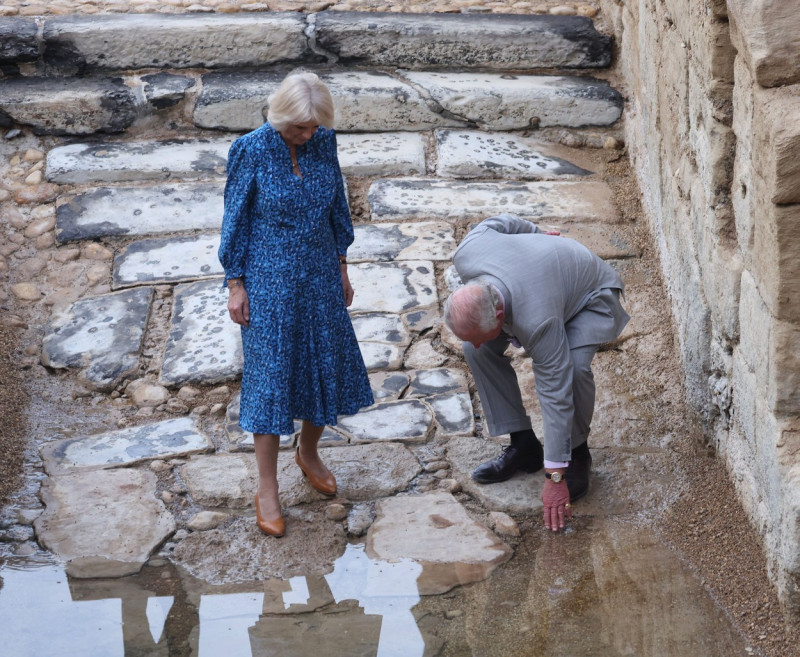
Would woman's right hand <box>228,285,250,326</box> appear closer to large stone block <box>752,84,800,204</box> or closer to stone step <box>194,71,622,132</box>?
large stone block <box>752,84,800,204</box>

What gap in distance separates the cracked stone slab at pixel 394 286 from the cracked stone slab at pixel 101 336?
0.97 metres

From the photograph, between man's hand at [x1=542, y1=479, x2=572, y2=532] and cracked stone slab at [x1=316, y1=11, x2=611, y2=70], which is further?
cracked stone slab at [x1=316, y1=11, x2=611, y2=70]

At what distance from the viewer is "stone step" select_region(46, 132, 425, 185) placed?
17.5ft

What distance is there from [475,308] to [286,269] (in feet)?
2.08

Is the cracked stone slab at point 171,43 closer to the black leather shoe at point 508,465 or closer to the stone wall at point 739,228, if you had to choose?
the stone wall at point 739,228

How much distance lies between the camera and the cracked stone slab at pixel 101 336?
422 centimetres

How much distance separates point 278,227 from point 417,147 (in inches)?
98.5

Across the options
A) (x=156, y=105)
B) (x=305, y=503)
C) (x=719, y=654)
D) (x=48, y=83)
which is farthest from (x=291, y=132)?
(x=48, y=83)

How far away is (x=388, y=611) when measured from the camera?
292cm

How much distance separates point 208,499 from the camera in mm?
3479

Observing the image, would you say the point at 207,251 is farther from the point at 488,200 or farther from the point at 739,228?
the point at 739,228

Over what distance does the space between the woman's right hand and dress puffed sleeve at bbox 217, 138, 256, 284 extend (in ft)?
0.16

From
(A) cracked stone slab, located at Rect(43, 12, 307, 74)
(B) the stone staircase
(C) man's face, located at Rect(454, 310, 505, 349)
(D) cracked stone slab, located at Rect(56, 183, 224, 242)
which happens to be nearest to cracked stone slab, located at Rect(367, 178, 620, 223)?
(B) the stone staircase

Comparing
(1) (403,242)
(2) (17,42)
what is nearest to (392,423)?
(1) (403,242)
